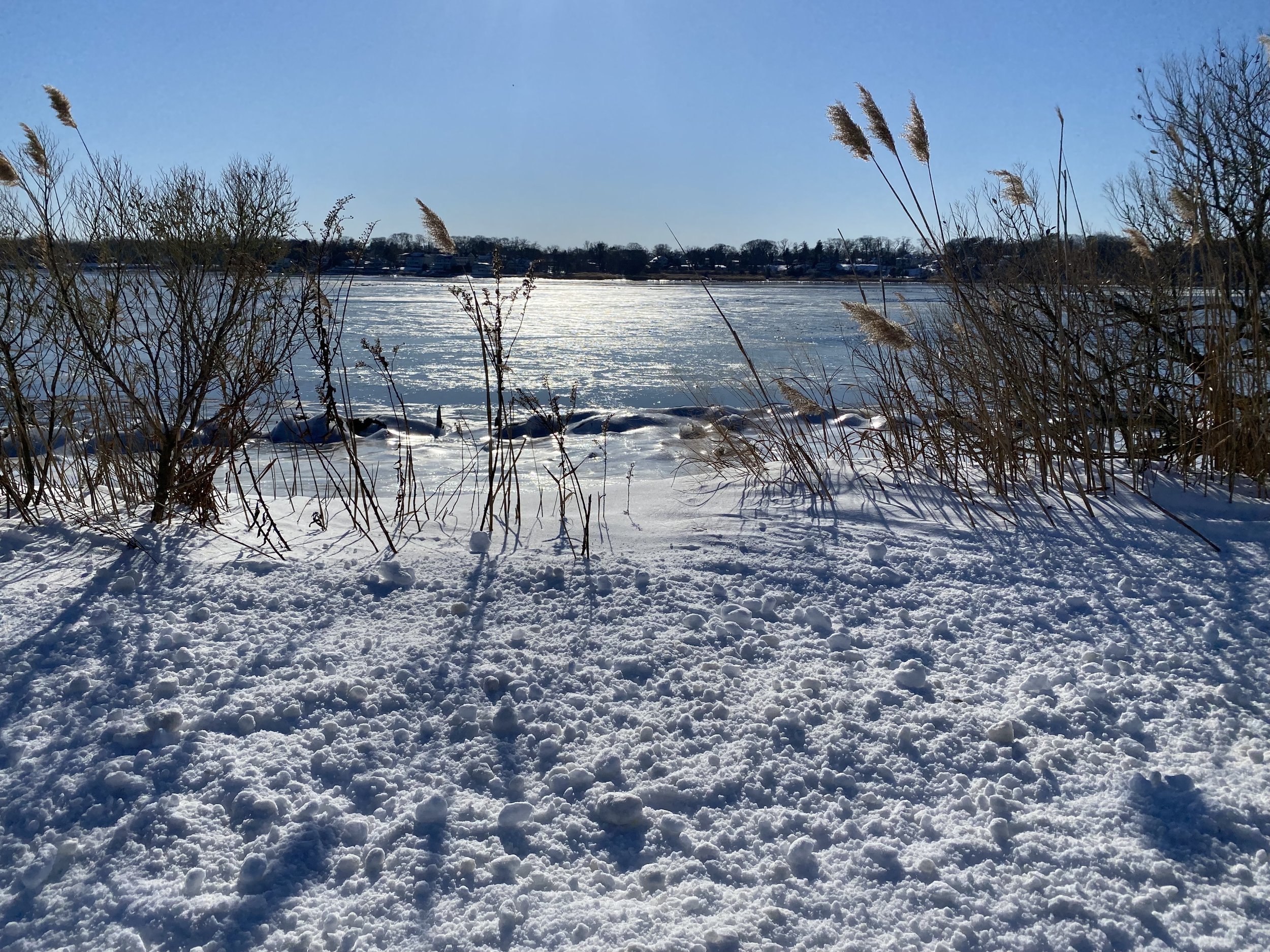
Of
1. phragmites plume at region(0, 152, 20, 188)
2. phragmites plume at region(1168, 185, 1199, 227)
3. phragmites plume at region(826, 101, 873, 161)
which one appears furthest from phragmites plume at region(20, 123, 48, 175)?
phragmites plume at region(1168, 185, 1199, 227)

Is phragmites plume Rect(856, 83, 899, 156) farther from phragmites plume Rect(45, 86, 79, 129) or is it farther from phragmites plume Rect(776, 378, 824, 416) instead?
phragmites plume Rect(45, 86, 79, 129)

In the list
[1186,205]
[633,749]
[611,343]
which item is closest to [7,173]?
[633,749]

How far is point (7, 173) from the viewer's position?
367 centimetres

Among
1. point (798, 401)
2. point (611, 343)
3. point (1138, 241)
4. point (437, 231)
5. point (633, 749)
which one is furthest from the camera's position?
point (611, 343)

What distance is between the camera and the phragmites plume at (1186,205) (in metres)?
3.96

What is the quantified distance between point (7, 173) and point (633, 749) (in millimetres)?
3842

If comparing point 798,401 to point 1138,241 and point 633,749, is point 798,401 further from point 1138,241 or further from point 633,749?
point 633,749

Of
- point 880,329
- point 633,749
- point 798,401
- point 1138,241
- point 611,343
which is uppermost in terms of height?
point 1138,241

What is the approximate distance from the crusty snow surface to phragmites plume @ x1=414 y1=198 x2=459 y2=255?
4.83ft

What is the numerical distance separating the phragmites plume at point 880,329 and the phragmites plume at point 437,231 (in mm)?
1924

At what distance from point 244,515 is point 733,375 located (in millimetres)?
7762

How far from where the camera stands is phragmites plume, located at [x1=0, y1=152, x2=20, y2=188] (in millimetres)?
3654

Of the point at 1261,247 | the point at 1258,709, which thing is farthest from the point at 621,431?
the point at 1258,709

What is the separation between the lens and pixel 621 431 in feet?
33.1
